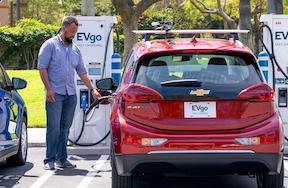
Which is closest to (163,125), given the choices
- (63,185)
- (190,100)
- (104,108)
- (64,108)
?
(190,100)

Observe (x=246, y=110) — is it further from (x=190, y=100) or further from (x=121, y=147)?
(x=121, y=147)

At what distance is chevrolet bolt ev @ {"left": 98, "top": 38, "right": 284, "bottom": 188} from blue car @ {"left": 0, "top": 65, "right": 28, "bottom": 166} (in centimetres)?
195

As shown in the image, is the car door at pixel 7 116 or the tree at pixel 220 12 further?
the tree at pixel 220 12

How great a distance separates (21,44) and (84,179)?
26.3 metres

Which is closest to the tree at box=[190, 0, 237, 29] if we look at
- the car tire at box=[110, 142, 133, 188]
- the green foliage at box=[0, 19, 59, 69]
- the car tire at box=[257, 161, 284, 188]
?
the green foliage at box=[0, 19, 59, 69]

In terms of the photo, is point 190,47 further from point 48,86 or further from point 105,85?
point 48,86

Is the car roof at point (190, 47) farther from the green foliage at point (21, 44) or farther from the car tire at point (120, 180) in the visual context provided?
the green foliage at point (21, 44)

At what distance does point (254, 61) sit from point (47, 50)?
307cm

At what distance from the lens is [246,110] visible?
19.6ft

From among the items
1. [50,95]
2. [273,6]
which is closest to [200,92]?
[50,95]

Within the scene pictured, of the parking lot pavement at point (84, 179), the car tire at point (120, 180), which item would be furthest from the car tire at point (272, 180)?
the car tire at point (120, 180)

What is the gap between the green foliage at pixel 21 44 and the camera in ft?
108

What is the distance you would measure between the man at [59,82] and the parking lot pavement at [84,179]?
33 centimetres

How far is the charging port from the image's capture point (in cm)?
986
